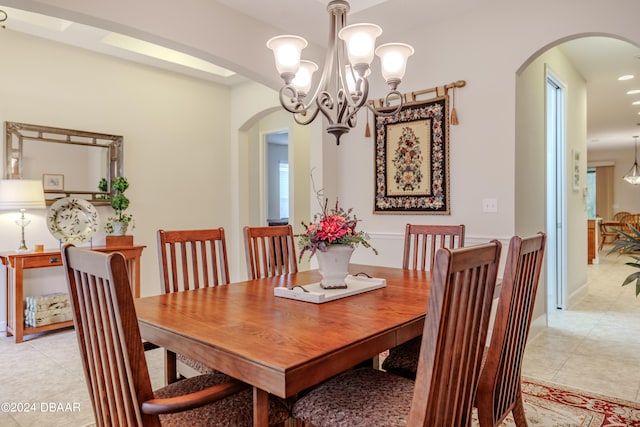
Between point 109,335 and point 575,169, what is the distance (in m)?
5.12

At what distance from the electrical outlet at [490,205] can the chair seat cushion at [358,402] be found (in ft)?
6.60

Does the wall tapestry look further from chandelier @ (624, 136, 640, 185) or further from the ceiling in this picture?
chandelier @ (624, 136, 640, 185)

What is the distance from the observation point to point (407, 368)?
1854 millimetres

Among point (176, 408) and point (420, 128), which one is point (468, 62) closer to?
point (420, 128)

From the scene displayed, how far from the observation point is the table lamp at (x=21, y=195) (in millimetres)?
3340

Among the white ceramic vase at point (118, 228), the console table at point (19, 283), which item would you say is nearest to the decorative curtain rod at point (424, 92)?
the white ceramic vase at point (118, 228)

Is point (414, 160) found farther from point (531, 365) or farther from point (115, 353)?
point (115, 353)

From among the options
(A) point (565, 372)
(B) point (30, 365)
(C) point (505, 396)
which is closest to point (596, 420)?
(A) point (565, 372)

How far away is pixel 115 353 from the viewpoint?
3.56 ft

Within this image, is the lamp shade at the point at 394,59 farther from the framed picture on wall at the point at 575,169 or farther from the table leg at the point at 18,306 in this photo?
the framed picture on wall at the point at 575,169

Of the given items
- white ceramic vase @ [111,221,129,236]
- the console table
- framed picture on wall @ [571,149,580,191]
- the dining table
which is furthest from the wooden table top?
framed picture on wall @ [571,149,580,191]

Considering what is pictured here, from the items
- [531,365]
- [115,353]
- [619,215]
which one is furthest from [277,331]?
[619,215]

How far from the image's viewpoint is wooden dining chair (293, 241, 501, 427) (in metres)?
1.00

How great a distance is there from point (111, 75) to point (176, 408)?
162 inches
